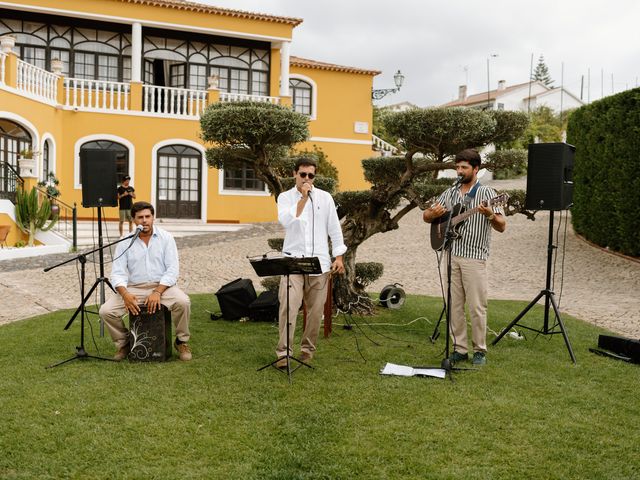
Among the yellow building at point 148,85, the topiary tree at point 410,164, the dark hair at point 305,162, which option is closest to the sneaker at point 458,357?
the dark hair at point 305,162

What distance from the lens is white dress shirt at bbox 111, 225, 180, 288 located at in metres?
6.09

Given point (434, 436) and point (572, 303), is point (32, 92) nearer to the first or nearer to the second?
point (572, 303)

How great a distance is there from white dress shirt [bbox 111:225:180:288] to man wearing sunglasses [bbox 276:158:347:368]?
1131 mm

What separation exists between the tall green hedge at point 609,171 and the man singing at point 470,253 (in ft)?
27.5

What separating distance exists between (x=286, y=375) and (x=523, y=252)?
1133 cm

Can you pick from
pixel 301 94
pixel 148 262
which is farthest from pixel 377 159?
pixel 301 94

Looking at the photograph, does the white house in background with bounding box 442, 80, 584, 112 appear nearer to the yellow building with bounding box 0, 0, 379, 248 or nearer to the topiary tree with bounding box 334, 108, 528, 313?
the yellow building with bounding box 0, 0, 379, 248

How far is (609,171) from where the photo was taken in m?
14.0

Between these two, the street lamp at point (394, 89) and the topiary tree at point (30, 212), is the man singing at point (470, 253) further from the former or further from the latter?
the street lamp at point (394, 89)

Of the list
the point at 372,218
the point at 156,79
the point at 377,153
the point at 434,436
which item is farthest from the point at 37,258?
the point at 377,153

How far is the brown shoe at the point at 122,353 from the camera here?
605 cm

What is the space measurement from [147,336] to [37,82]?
581 inches

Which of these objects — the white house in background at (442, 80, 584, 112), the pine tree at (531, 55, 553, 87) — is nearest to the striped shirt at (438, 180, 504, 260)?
the white house in background at (442, 80, 584, 112)

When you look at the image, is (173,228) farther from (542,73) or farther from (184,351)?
(542,73)
